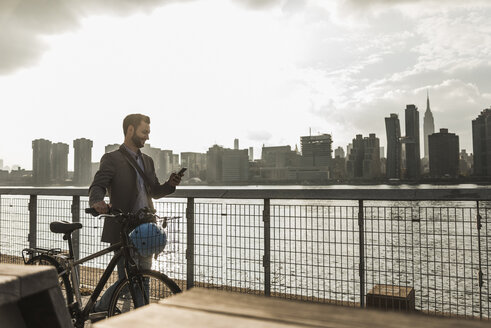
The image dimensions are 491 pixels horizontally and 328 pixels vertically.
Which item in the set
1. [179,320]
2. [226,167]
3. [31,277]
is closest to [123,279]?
[31,277]

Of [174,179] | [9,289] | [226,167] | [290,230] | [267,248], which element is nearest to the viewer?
[9,289]

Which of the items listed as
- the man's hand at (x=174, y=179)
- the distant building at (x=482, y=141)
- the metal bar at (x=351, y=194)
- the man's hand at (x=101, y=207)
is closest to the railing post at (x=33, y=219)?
the metal bar at (x=351, y=194)

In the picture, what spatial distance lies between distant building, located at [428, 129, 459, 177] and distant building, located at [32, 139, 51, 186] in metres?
98.9

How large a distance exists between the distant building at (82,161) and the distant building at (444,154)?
94.0 meters

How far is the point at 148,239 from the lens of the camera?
3527 mm

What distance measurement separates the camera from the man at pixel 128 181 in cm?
392

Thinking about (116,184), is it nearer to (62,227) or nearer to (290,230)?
(62,227)

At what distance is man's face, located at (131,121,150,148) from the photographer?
169 inches

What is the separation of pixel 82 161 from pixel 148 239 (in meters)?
129

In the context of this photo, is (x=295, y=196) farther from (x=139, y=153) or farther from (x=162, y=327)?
(x=162, y=327)

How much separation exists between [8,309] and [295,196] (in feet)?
10.9

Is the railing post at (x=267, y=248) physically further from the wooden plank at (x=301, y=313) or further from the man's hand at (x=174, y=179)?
the wooden plank at (x=301, y=313)

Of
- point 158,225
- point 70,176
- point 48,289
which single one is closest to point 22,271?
point 48,289

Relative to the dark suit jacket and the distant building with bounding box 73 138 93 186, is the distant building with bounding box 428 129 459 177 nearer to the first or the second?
the distant building with bounding box 73 138 93 186
